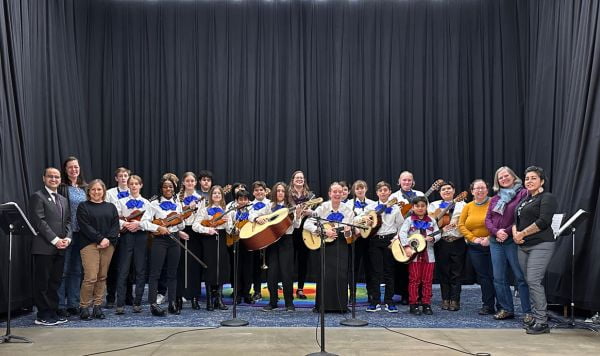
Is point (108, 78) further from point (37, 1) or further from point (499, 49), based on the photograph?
point (499, 49)

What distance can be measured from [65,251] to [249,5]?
597 cm

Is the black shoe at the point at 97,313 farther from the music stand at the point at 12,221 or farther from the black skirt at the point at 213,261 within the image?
the black skirt at the point at 213,261

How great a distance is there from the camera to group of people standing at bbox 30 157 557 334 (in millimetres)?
6500

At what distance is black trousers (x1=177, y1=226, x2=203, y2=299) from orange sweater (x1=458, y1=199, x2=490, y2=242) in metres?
3.34

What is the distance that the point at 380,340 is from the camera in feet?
18.2

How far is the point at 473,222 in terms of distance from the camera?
717cm

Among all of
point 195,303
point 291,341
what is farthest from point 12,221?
point 291,341

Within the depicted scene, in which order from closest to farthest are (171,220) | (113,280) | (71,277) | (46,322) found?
(46,322) → (171,220) → (71,277) → (113,280)

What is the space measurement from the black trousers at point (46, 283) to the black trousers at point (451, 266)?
15.4ft

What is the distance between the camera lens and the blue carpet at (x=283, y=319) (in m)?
6.40

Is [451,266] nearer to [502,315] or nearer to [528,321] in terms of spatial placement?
[502,315]

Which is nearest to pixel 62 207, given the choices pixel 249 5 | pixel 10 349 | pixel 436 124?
pixel 10 349

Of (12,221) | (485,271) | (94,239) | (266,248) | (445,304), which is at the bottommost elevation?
(445,304)

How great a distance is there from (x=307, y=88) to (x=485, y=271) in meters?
5.01
